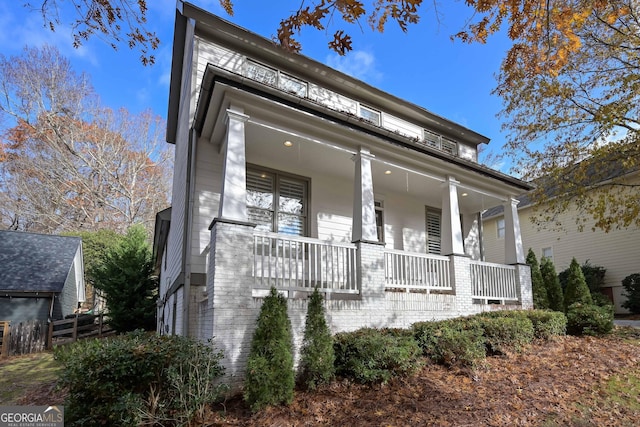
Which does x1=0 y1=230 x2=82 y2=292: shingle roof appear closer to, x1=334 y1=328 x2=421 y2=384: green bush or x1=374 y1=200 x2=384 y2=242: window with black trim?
x1=374 y1=200 x2=384 y2=242: window with black trim

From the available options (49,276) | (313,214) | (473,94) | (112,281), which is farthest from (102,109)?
(473,94)

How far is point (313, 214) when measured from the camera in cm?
938

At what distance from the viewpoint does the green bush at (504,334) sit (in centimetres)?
736

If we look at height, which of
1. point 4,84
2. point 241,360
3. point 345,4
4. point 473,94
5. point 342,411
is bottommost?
point 342,411

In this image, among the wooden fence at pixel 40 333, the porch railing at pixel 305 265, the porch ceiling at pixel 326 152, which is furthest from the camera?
the wooden fence at pixel 40 333

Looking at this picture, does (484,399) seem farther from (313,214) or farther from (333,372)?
(313,214)

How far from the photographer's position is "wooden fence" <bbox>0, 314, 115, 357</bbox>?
41.8ft

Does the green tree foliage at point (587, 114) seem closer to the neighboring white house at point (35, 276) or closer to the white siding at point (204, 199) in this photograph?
the white siding at point (204, 199)

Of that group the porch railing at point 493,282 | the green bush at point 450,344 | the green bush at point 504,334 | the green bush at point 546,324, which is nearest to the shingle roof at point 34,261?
the green bush at point 450,344

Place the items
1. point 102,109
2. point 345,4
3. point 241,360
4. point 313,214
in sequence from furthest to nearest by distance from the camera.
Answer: point 102,109
point 313,214
point 241,360
point 345,4

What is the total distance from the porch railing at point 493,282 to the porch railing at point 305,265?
391cm

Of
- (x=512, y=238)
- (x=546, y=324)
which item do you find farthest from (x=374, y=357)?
(x=512, y=238)

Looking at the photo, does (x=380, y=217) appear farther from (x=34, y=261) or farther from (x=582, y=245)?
(x=34, y=261)

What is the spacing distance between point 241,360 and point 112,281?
11040 millimetres
